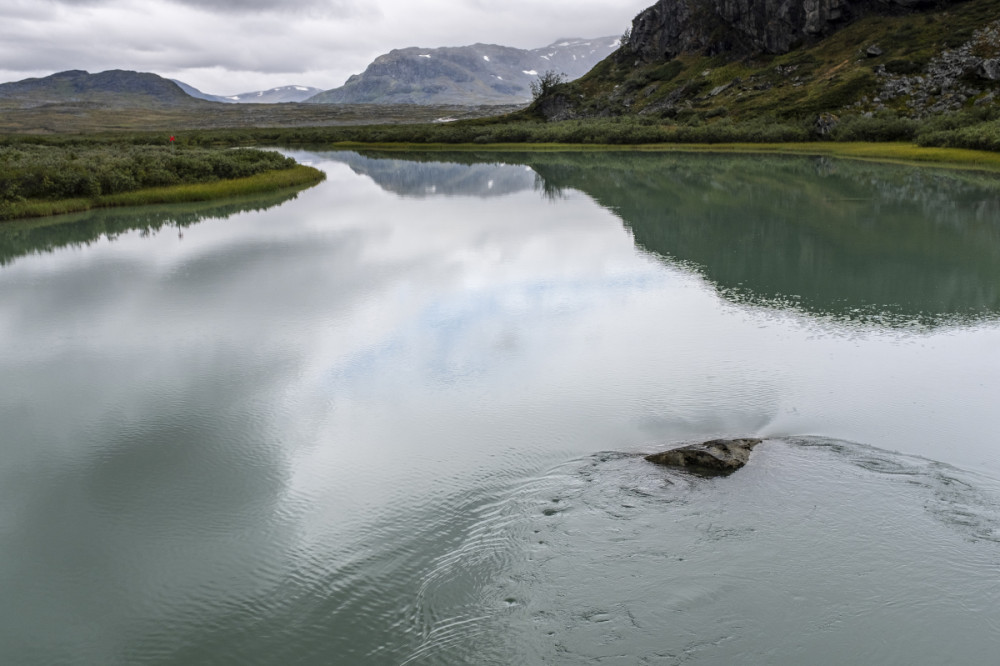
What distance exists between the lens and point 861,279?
26625 millimetres

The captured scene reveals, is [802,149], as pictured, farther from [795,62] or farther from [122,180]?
[122,180]

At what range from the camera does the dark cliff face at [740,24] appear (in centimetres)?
12412

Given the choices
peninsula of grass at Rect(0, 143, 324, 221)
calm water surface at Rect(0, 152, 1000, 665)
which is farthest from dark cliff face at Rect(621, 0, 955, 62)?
calm water surface at Rect(0, 152, 1000, 665)

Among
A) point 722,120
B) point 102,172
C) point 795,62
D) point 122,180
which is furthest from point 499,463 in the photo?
point 795,62

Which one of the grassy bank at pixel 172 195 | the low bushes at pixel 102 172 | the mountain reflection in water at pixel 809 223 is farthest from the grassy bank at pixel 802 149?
the low bushes at pixel 102 172

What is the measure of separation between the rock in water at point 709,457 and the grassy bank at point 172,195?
46.3 m

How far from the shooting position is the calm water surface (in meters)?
9.29

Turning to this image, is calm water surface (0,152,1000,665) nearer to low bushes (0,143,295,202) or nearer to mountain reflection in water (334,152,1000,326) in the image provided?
mountain reflection in water (334,152,1000,326)

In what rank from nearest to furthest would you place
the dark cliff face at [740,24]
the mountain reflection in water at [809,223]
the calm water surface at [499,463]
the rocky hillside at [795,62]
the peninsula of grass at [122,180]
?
the calm water surface at [499,463] < the mountain reflection in water at [809,223] < the peninsula of grass at [122,180] < the rocky hillside at [795,62] < the dark cliff face at [740,24]

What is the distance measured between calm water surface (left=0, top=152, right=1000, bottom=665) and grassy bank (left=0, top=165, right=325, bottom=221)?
1781 cm

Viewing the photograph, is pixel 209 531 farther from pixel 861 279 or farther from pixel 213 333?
pixel 861 279

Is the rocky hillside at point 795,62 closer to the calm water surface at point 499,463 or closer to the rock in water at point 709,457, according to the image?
the calm water surface at point 499,463

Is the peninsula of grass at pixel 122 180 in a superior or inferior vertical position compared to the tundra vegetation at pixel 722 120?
inferior

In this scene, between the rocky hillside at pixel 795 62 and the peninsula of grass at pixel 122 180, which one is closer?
the peninsula of grass at pixel 122 180
